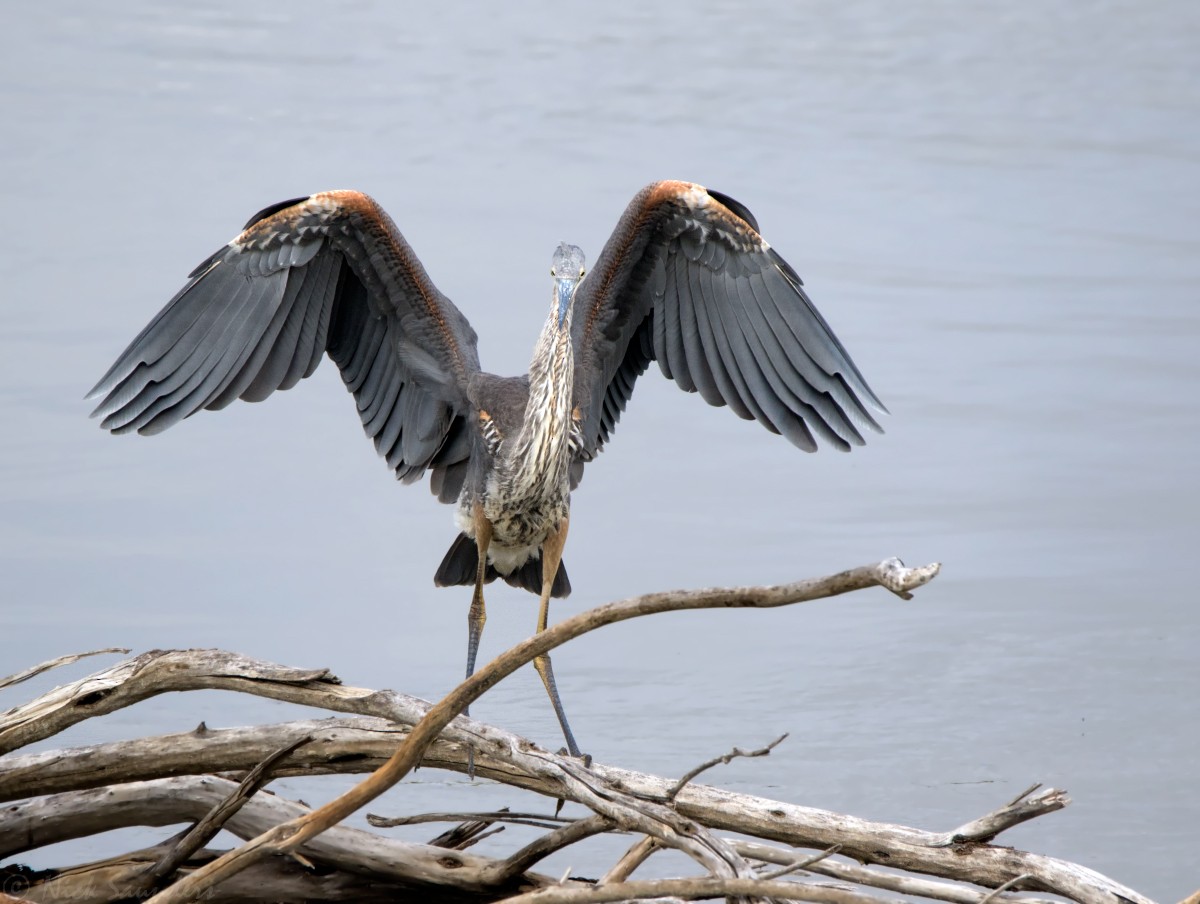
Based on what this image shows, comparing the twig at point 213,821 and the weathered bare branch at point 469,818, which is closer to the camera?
the twig at point 213,821

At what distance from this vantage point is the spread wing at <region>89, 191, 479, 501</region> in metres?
5.29

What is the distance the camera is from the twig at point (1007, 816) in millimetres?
3639

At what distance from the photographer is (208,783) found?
13.6 ft

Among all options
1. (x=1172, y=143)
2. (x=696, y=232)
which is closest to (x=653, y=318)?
(x=696, y=232)

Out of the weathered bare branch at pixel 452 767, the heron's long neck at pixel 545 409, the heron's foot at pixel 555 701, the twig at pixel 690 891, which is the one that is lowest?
the twig at pixel 690 891

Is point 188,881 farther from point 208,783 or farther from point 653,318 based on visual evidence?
point 653,318

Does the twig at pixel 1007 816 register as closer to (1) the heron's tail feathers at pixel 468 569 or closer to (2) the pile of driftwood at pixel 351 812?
(2) the pile of driftwood at pixel 351 812

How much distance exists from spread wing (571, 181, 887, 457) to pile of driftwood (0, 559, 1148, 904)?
180 cm

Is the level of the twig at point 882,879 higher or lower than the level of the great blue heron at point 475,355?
lower

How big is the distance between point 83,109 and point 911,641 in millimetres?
Answer: 7809

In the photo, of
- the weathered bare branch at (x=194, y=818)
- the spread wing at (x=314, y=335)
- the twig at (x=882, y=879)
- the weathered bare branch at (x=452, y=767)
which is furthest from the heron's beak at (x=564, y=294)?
the twig at (x=882, y=879)

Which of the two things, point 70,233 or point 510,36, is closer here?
point 70,233

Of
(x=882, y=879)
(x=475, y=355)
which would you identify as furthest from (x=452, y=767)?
(x=475, y=355)

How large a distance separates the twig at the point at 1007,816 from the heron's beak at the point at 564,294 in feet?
6.78
